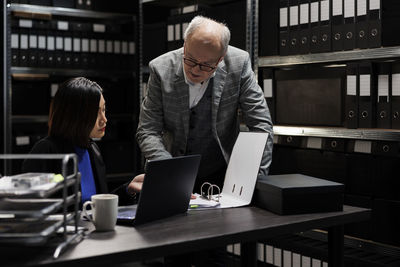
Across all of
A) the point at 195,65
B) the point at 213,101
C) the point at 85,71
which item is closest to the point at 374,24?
the point at 213,101

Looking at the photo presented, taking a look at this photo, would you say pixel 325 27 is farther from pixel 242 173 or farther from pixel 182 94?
pixel 242 173

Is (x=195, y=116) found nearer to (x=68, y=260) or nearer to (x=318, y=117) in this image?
(x=318, y=117)

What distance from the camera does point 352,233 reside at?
260 centimetres

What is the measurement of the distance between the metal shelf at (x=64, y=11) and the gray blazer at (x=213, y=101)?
176 centimetres

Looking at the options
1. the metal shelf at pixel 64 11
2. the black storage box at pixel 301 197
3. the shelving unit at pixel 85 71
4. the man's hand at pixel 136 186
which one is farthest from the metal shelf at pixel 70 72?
the black storage box at pixel 301 197

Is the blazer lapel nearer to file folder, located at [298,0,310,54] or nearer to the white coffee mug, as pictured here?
the white coffee mug

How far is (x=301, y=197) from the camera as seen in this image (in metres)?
1.57

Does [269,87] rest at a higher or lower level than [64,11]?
lower

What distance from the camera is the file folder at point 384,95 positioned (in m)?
2.49

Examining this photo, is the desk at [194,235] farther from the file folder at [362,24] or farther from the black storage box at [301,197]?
the file folder at [362,24]

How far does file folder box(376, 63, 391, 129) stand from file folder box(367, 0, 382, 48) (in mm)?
113

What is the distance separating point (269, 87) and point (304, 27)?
394mm

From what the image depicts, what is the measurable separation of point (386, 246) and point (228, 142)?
0.88m

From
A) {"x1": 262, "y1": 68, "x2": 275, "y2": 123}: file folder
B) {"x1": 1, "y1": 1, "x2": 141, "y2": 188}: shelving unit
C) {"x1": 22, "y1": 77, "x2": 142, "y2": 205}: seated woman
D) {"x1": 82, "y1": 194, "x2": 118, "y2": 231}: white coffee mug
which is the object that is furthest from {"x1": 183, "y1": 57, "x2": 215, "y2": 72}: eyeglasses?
{"x1": 1, "y1": 1, "x2": 141, "y2": 188}: shelving unit
